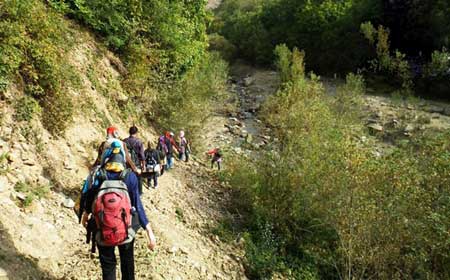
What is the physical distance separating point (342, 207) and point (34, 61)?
333 inches

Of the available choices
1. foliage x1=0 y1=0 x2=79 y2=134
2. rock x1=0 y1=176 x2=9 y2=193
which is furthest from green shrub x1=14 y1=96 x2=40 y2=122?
rock x1=0 y1=176 x2=9 y2=193

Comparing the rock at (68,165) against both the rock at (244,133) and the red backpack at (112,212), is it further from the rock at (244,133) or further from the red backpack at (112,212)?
the rock at (244,133)

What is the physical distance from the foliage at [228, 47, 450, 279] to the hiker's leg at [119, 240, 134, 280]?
6158 millimetres

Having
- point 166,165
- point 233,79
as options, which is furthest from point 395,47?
point 166,165

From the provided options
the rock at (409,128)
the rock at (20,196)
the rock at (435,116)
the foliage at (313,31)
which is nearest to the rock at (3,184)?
the rock at (20,196)

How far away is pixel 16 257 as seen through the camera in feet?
18.7

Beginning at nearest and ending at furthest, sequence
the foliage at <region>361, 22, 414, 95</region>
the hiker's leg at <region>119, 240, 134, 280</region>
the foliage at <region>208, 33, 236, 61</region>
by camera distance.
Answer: the hiker's leg at <region>119, 240, 134, 280</region>, the foliage at <region>361, 22, 414, 95</region>, the foliage at <region>208, 33, 236, 61</region>

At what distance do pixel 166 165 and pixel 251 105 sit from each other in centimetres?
2392

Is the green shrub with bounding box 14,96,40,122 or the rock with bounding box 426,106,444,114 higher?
the green shrub with bounding box 14,96,40,122

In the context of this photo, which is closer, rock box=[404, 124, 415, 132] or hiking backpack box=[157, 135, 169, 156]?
hiking backpack box=[157, 135, 169, 156]

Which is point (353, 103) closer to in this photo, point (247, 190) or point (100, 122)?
point (247, 190)

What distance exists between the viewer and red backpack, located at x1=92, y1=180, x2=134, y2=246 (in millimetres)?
4336

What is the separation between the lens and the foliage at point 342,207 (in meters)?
8.88

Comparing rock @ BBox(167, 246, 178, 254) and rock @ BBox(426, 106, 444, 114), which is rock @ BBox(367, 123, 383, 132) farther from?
rock @ BBox(167, 246, 178, 254)
